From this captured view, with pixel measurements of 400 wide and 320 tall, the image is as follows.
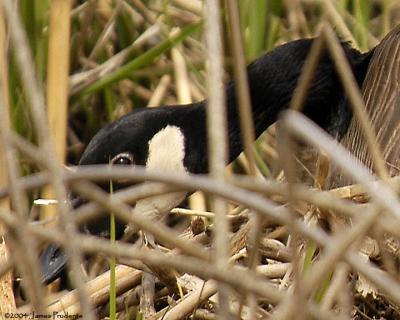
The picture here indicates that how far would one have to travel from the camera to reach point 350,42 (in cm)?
349

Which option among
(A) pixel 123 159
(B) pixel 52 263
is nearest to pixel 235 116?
(A) pixel 123 159

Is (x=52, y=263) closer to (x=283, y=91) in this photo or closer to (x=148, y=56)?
(x=148, y=56)

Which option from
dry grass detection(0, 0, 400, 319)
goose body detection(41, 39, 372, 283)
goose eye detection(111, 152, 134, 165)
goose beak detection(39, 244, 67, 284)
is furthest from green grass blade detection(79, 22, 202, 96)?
goose beak detection(39, 244, 67, 284)

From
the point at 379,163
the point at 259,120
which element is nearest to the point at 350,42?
the point at 259,120

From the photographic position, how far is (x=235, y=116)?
11.6ft

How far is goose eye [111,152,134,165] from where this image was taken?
123 inches

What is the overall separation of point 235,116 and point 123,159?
0.52m

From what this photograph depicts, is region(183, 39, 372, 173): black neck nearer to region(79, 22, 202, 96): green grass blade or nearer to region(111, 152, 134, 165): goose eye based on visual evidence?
region(79, 22, 202, 96): green grass blade

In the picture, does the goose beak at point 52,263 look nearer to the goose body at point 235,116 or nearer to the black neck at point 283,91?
the goose body at point 235,116

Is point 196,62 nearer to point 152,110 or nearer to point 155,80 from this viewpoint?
point 155,80

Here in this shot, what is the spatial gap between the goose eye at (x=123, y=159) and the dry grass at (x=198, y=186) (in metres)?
0.25

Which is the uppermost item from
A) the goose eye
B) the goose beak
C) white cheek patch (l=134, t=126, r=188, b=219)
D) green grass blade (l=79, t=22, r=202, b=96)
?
green grass blade (l=79, t=22, r=202, b=96)

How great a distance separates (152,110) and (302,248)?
1.00 metres

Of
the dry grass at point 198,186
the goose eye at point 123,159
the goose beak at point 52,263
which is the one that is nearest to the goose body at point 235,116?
the goose eye at point 123,159
